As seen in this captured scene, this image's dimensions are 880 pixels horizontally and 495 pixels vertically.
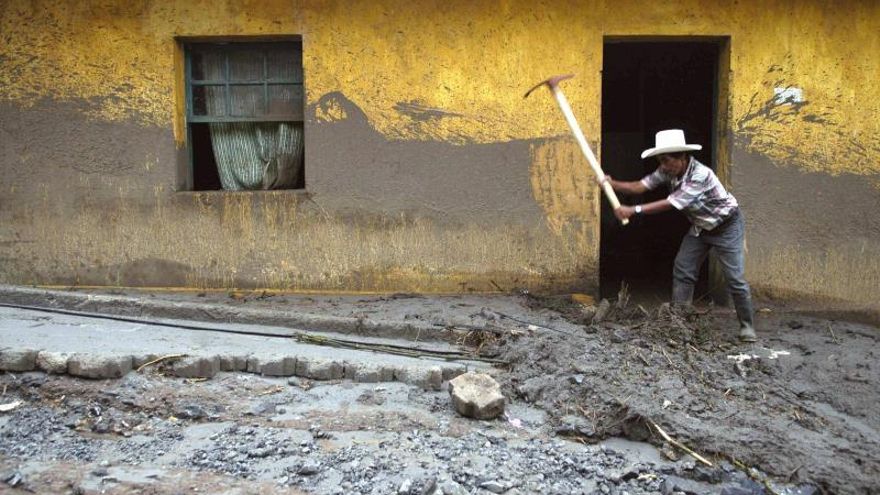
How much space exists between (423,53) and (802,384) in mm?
3935

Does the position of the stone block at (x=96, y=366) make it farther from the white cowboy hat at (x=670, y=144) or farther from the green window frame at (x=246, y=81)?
the white cowboy hat at (x=670, y=144)

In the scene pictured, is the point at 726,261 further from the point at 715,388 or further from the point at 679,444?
the point at 679,444

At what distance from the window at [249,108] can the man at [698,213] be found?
119 inches

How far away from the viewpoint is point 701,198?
5.23 meters

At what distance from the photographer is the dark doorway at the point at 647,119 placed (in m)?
9.61

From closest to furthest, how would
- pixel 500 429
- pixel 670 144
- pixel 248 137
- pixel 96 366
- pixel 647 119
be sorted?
pixel 500 429 < pixel 96 366 < pixel 670 144 < pixel 248 137 < pixel 647 119

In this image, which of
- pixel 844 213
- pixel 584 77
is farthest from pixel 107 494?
pixel 844 213

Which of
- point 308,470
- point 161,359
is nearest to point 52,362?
point 161,359

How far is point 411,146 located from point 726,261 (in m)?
2.78

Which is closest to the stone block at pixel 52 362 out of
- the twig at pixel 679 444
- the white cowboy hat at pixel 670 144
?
the twig at pixel 679 444

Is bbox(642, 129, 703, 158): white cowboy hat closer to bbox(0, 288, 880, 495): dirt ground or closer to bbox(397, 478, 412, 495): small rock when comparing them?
bbox(0, 288, 880, 495): dirt ground

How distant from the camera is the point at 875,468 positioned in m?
3.34

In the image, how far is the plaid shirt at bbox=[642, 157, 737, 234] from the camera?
519 cm

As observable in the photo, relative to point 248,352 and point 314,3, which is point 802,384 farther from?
point 314,3
